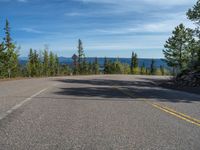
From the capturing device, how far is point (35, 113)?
10969 mm

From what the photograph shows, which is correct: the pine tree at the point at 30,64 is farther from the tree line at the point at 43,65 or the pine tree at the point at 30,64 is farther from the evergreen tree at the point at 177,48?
the evergreen tree at the point at 177,48

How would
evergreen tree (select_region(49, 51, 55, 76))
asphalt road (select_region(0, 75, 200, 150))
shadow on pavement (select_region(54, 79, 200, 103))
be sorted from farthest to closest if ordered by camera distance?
1. evergreen tree (select_region(49, 51, 55, 76))
2. shadow on pavement (select_region(54, 79, 200, 103))
3. asphalt road (select_region(0, 75, 200, 150))

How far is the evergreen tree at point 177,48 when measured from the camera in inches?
2576

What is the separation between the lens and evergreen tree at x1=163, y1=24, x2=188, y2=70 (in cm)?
6544

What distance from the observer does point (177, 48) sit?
6725 centimetres

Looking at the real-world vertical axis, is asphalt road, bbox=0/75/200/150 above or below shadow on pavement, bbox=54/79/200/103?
above

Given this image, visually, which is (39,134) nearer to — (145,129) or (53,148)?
(53,148)

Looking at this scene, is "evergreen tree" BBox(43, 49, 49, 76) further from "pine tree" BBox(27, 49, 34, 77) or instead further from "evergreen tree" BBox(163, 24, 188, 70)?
"evergreen tree" BBox(163, 24, 188, 70)

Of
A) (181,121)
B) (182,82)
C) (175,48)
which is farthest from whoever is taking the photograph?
(175,48)

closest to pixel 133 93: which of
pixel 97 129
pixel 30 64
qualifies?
pixel 97 129

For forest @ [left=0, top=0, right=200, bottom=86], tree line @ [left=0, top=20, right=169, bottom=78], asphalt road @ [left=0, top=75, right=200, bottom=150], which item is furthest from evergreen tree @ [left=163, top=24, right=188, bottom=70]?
asphalt road @ [left=0, top=75, right=200, bottom=150]

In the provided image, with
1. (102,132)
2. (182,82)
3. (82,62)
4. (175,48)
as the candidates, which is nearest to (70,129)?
(102,132)

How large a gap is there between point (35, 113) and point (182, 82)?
2331 centimetres

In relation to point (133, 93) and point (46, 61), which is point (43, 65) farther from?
point (133, 93)
